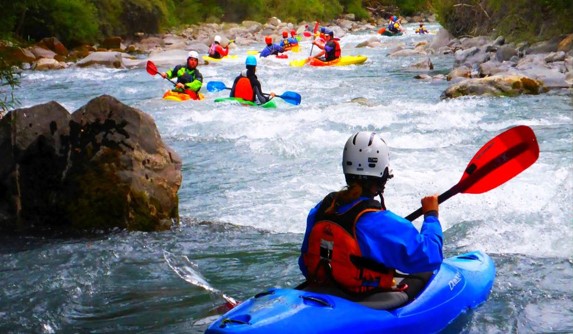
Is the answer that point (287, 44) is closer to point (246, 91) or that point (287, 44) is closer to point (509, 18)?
point (509, 18)

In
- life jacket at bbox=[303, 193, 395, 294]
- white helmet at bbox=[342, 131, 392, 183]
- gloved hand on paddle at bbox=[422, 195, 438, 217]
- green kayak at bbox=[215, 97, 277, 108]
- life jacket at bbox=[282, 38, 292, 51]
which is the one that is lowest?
life jacket at bbox=[282, 38, 292, 51]

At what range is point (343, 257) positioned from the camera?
3.37 meters

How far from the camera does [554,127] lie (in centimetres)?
978

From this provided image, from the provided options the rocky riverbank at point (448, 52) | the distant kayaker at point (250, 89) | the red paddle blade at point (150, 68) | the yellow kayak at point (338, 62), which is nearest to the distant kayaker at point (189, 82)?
the distant kayaker at point (250, 89)

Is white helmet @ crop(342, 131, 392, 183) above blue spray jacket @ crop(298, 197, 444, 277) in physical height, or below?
above

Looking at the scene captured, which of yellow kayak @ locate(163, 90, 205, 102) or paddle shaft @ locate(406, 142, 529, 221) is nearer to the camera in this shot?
paddle shaft @ locate(406, 142, 529, 221)

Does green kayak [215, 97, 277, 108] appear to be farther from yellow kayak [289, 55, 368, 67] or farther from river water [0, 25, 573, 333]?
yellow kayak [289, 55, 368, 67]

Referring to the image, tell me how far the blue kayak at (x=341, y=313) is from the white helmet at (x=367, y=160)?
1.87 ft

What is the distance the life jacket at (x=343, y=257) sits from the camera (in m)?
3.34

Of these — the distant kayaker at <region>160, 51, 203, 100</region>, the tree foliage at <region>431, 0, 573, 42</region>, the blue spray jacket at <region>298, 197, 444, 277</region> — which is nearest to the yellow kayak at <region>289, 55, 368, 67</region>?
the tree foliage at <region>431, 0, 573, 42</region>

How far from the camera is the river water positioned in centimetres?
427

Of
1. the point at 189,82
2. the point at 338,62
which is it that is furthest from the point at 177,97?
the point at 338,62

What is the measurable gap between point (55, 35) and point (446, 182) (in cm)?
1999

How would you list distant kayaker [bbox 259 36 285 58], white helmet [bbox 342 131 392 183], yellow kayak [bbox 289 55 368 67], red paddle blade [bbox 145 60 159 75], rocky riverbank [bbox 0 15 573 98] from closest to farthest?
white helmet [bbox 342 131 392 183]
rocky riverbank [bbox 0 15 573 98]
red paddle blade [bbox 145 60 159 75]
yellow kayak [bbox 289 55 368 67]
distant kayaker [bbox 259 36 285 58]
